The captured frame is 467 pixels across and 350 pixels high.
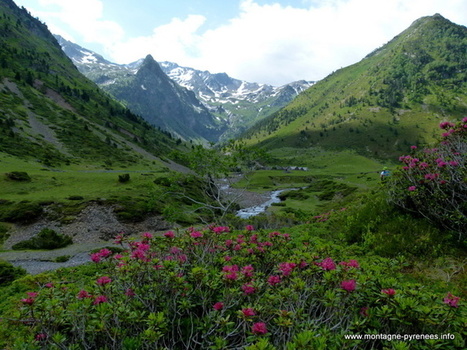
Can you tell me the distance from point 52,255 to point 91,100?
20764cm

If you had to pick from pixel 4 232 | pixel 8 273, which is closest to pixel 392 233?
pixel 8 273

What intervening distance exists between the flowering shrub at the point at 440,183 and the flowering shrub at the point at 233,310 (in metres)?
8.61

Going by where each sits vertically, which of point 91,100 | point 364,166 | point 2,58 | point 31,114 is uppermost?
point 2,58

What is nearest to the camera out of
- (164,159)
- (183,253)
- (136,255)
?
(136,255)

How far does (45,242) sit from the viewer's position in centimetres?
2578

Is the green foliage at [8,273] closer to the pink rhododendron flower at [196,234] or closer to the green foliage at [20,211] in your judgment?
the pink rhododendron flower at [196,234]

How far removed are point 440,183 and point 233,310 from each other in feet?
41.8

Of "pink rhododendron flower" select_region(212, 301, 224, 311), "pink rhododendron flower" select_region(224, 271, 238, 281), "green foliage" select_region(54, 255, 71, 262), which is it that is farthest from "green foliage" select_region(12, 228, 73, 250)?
"pink rhododendron flower" select_region(224, 271, 238, 281)

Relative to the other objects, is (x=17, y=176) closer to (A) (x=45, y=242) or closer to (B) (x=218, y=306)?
(A) (x=45, y=242)

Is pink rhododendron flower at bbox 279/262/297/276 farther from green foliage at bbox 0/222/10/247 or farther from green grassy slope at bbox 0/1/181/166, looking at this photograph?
green grassy slope at bbox 0/1/181/166

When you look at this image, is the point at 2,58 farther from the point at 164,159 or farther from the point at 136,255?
the point at 136,255

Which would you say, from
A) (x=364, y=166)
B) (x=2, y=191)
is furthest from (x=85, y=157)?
(x=364, y=166)

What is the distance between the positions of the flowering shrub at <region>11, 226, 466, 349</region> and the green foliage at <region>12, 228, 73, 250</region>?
24.7m

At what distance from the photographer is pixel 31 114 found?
12731 cm
